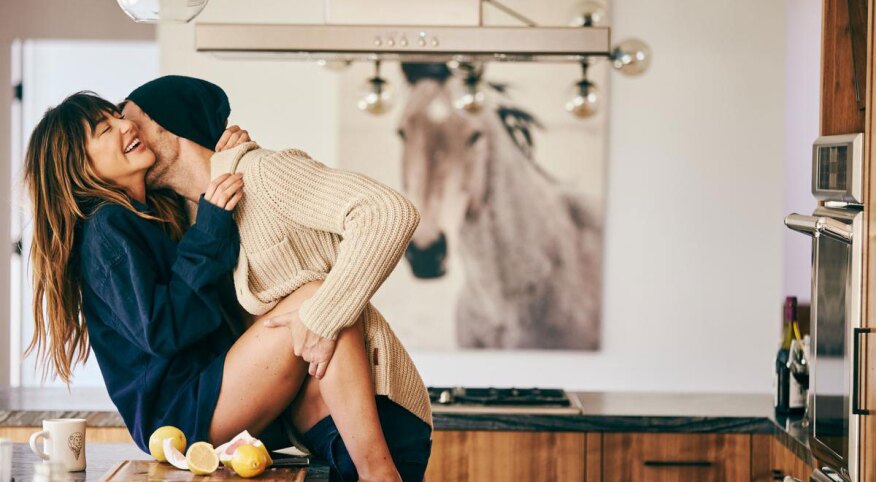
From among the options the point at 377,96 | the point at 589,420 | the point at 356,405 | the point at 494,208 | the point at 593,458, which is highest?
the point at 377,96

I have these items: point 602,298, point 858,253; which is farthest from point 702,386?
point 858,253

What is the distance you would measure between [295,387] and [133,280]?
368mm

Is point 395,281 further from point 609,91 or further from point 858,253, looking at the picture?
point 858,253

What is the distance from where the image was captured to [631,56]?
11.1 feet

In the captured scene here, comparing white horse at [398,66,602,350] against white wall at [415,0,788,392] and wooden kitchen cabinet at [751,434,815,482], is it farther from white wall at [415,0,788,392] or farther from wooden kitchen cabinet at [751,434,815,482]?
wooden kitchen cabinet at [751,434,815,482]

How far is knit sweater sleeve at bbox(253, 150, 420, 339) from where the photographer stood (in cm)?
192

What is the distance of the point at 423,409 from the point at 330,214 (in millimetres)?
489

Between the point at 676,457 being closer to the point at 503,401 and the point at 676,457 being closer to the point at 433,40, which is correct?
the point at 503,401

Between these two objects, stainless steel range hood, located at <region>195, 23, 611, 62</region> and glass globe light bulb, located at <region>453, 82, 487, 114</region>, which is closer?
stainless steel range hood, located at <region>195, 23, 611, 62</region>

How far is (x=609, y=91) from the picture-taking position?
4.89m

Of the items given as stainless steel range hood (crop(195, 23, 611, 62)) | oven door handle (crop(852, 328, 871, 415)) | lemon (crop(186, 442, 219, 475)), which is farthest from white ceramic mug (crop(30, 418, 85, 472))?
oven door handle (crop(852, 328, 871, 415))

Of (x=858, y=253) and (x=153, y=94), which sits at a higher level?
(x=153, y=94)

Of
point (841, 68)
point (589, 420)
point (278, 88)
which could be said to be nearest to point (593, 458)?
point (589, 420)

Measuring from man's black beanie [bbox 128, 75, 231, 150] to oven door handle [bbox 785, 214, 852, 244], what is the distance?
1365 mm
